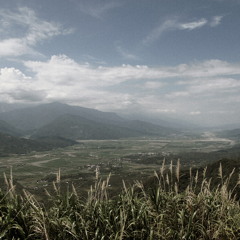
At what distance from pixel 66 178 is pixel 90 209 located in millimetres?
139343

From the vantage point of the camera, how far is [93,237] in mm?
12047

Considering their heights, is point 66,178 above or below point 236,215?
below

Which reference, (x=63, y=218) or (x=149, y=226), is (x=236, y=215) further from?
(x=63, y=218)

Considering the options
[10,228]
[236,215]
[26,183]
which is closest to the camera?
[10,228]

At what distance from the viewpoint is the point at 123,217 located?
12781 millimetres

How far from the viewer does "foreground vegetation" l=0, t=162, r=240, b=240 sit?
Result: 39.2 feet

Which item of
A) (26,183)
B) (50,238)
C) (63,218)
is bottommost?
(26,183)

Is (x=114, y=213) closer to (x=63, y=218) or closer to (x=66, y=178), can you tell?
(x=63, y=218)

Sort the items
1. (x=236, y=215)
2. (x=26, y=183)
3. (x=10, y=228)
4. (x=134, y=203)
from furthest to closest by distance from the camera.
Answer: (x=26, y=183) → (x=134, y=203) → (x=236, y=215) → (x=10, y=228)

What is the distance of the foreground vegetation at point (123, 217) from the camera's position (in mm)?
11945

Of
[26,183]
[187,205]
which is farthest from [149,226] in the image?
[26,183]

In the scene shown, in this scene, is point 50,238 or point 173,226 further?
point 173,226

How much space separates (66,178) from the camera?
14775 centimetres

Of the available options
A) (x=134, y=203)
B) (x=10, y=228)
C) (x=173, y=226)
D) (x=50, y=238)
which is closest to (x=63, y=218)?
(x=50, y=238)
